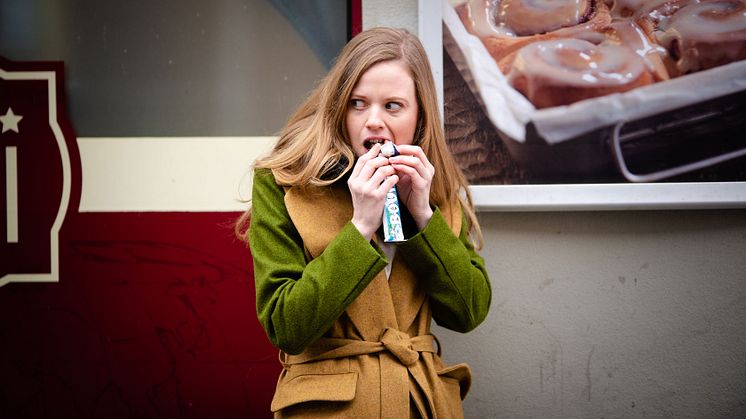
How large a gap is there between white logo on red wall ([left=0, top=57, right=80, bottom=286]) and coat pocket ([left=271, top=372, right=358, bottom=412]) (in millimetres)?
1325

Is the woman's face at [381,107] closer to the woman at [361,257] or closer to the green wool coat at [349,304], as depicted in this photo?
the woman at [361,257]

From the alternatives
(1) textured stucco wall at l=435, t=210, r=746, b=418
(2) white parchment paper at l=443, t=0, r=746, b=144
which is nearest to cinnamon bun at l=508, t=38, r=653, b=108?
(2) white parchment paper at l=443, t=0, r=746, b=144

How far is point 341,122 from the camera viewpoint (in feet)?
5.54

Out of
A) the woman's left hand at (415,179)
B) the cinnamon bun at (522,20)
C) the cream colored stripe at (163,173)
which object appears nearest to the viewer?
the woman's left hand at (415,179)

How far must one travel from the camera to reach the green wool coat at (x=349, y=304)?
1489 mm

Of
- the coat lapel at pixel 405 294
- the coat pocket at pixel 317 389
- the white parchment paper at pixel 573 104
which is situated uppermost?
the white parchment paper at pixel 573 104

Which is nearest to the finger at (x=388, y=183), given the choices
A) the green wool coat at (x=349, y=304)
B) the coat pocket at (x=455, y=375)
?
the green wool coat at (x=349, y=304)

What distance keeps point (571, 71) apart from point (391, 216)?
1.15 m

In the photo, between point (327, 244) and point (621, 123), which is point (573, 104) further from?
point (327, 244)

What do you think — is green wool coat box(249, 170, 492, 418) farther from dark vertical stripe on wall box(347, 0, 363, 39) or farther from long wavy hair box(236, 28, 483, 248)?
dark vertical stripe on wall box(347, 0, 363, 39)

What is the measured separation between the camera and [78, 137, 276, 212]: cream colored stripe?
7.89 ft

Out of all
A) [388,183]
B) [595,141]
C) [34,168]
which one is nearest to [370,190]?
[388,183]

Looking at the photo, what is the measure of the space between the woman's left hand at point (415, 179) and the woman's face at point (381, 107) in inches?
2.8

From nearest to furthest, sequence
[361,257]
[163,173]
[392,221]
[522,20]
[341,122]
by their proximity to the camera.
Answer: [361,257], [392,221], [341,122], [522,20], [163,173]
